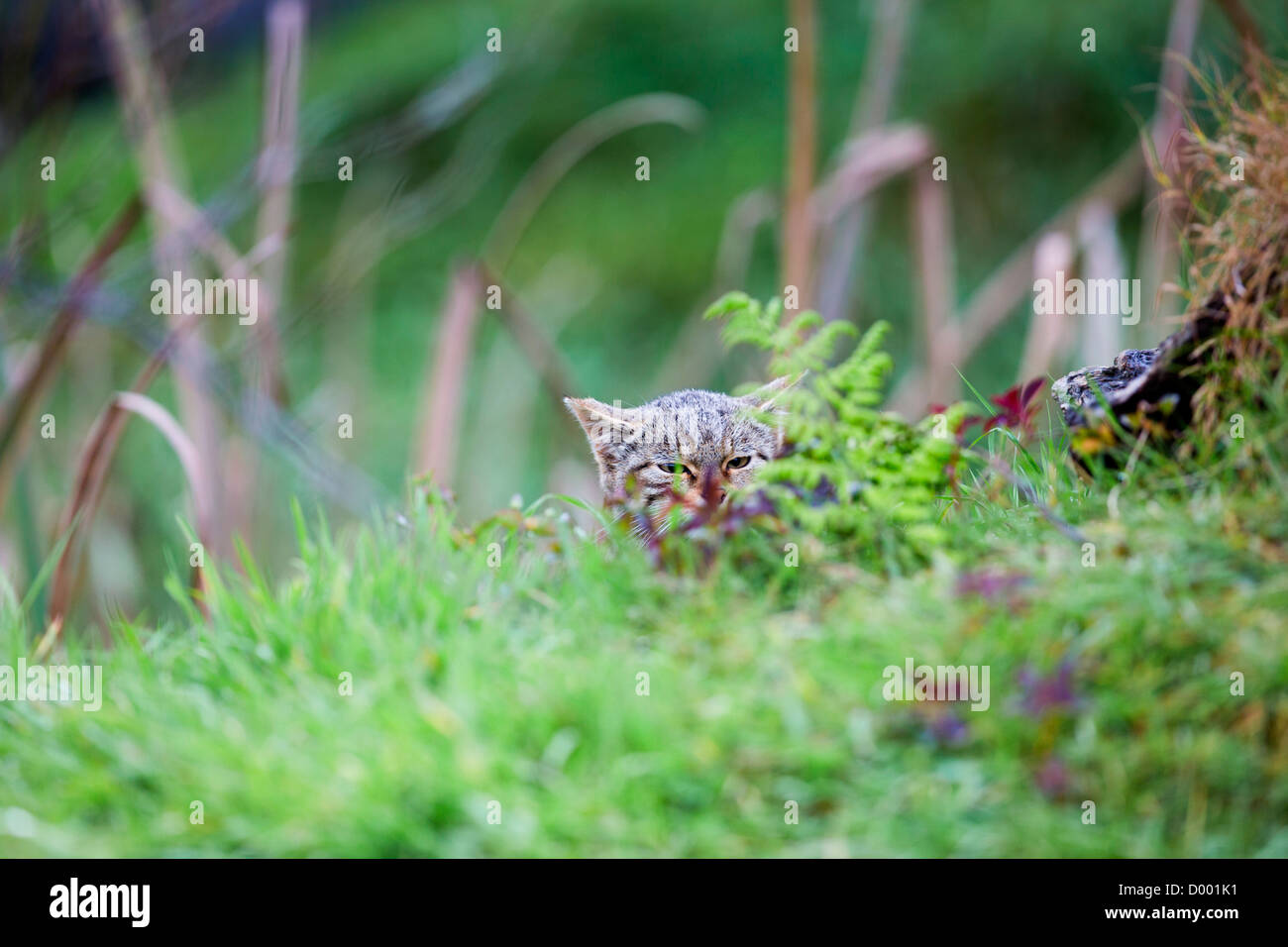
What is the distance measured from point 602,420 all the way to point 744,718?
157 centimetres

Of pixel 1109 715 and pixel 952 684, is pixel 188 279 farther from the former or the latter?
pixel 1109 715

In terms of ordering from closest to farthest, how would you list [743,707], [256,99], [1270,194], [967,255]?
[743,707]
[1270,194]
[967,255]
[256,99]

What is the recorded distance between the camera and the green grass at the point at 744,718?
155 centimetres

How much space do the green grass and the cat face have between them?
0.86 metres

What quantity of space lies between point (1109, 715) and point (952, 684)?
0.22 meters

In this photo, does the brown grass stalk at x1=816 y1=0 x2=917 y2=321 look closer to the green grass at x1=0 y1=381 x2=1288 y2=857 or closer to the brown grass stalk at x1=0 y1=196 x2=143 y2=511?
the green grass at x1=0 y1=381 x2=1288 y2=857

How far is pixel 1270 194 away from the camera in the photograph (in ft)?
7.00

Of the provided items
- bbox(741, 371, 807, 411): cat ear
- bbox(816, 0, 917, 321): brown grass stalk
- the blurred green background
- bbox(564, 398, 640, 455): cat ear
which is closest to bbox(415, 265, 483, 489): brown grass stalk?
bbox(564, 398, 640, 455): cat ear

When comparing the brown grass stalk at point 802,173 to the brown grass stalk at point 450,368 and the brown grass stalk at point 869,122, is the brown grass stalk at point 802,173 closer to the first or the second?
the brown grass stalk at point 869,122

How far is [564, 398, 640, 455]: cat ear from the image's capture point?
3.07m

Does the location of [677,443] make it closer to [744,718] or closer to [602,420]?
[602,420]

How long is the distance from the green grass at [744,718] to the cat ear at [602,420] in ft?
3.15

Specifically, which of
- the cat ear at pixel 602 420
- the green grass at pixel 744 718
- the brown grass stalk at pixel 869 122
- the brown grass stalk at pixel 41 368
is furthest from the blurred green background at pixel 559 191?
the green grass at pixel 744 718
